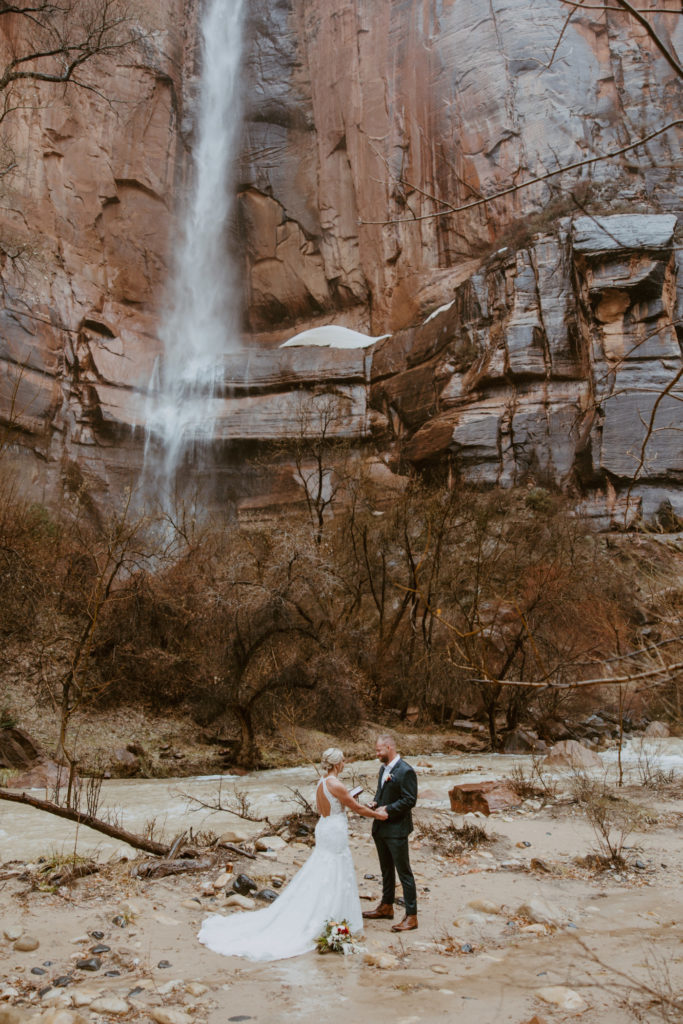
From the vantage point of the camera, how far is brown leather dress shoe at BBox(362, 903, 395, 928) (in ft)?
17.5

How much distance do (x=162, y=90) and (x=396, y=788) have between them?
1772 inches

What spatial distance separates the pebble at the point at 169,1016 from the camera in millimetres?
3516

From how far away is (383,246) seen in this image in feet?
130

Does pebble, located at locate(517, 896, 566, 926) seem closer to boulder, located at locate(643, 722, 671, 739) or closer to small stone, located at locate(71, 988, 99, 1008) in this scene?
small stone, located at locate(71, 988, 99, 1008)

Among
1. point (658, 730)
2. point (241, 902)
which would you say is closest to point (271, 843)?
point (241, 902)

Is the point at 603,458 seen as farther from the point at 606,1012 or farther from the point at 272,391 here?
the point at 606,1012

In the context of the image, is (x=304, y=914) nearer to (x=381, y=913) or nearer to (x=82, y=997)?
(x=381, y=913)

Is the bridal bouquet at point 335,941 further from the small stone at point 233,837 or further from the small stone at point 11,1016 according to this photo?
the small stone at point 233,837

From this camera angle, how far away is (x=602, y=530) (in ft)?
93.2

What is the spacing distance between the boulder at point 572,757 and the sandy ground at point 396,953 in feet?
20.0

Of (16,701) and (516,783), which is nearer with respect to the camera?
(516,783)

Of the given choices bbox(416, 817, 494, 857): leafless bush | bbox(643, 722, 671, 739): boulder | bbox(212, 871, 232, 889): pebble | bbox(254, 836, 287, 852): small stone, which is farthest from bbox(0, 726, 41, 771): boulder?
bbox(643, 722, 671, 739): boulder

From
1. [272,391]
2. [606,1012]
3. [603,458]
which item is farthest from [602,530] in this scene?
[606,1012]

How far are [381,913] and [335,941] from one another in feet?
2.65
